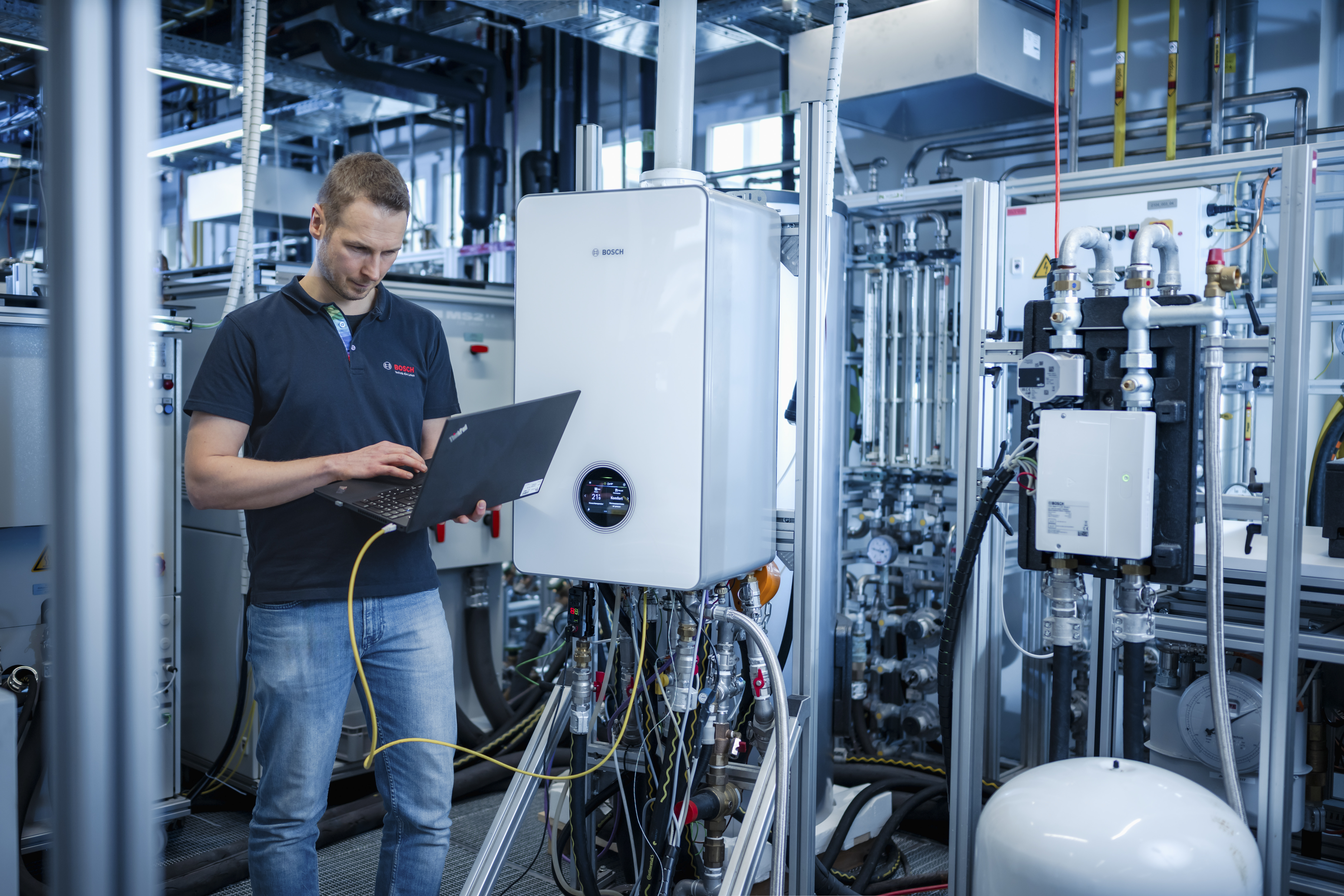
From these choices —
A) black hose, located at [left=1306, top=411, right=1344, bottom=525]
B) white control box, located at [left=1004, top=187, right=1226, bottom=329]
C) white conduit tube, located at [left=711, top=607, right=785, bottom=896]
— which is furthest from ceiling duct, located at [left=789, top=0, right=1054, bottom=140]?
white conduit tube, located at [left=711, top=607, right=785, bottom=896]

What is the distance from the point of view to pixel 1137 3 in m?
3.66

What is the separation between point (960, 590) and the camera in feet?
6.84

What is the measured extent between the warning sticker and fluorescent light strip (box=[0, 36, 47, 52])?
3.16 metres

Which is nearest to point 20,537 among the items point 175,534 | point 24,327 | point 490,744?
point 175,534

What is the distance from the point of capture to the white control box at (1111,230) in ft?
9.18

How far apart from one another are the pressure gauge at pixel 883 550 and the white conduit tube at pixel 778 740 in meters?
1.68

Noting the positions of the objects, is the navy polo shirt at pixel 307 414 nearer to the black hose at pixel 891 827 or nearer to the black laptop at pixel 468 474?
the black laptop at pixel 468 474

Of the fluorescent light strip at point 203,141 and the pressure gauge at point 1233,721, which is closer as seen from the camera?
the pressure gauge at point 1233,721

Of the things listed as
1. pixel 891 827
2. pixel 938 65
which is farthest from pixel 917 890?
pixel 938 65

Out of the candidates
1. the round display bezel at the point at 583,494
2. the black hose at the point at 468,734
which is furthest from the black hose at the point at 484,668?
the round display bezel at the point at 583,494

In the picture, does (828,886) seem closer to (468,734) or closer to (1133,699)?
(1133,699)

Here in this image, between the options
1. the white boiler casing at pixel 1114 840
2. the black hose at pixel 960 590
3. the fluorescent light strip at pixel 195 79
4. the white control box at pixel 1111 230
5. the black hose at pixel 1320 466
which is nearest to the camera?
the white boiler casing at pixel 1114 840

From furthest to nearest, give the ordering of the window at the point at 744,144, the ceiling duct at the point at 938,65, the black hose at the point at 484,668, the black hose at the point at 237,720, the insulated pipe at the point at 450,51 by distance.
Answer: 1. the window at the point at 744,144
2. the insulated pipe at the point at 450,51
3. the black hose at the point at 484,668
4. the ceiling duct at the point at 938,65
5. the black hose at the point at 237,720

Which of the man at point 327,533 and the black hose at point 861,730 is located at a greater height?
the man at point 327,533
